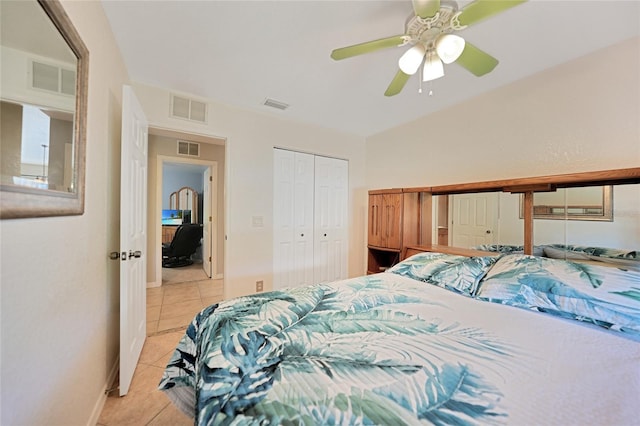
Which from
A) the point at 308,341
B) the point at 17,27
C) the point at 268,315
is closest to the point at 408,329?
the point at 308,341

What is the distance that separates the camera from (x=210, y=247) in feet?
14.6

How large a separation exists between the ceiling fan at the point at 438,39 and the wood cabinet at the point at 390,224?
133 cm

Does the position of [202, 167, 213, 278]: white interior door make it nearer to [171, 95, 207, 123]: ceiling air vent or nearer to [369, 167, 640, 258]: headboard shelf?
[171, 95, 207, 123]: ceiling air vent

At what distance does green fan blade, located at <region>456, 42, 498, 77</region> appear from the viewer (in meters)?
1.35

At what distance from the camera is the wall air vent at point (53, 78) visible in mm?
825

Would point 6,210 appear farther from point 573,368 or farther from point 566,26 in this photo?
point 566,26

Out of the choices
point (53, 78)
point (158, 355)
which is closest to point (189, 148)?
point (158, 355)

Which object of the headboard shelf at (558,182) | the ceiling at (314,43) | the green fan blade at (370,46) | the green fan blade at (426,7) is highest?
the ceiling at (314,43)

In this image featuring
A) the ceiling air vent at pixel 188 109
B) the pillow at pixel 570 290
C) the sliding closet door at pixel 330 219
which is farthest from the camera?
the sliding closet door at pixel 330 219

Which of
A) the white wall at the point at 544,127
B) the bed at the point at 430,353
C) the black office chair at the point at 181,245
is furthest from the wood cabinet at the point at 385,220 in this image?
the black office chair at the point at 181,245

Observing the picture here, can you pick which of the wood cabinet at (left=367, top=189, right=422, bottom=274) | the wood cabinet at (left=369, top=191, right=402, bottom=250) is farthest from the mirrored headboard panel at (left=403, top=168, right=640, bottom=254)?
the wood cabinet at (left=369, top=191, right=402, bottom=250)

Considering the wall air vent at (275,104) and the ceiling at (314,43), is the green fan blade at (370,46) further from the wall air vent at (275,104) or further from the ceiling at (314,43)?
the wall air vent at (275,104)

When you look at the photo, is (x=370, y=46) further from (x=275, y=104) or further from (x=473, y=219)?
(x=473, y=219)

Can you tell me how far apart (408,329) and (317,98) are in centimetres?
230
